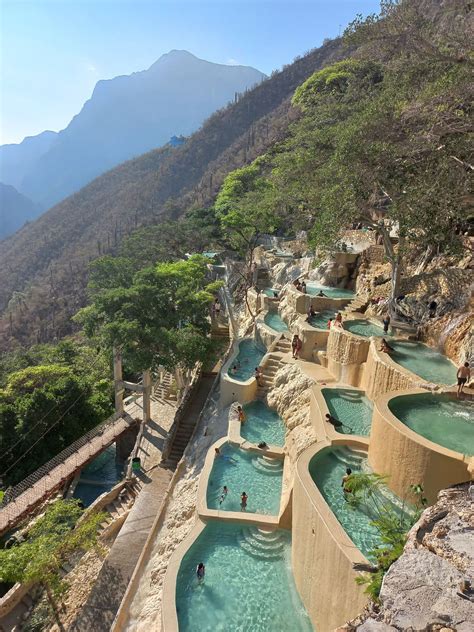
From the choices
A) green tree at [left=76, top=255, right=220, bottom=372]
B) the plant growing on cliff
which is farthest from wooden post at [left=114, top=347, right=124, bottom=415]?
the plant growing on cliff

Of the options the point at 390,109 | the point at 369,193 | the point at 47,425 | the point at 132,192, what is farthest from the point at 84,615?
the point at 132,192

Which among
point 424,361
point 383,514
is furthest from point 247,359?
point 383,514

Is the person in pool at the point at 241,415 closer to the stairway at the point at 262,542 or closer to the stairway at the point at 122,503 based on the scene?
the stairway at the point at 262,542

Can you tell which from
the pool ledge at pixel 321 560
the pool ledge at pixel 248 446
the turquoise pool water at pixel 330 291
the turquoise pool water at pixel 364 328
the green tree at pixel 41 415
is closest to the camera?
the pool ledge at pixel 321 560

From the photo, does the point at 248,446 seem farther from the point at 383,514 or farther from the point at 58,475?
the point at 58,475

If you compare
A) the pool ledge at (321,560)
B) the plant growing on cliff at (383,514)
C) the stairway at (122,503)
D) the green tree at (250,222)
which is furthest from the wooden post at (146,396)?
the plant growing on cliff at (383,514)

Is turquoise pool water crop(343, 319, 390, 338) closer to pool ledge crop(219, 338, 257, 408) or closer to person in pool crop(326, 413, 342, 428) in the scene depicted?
pool ledge crop(219, 338, 257, 408)
